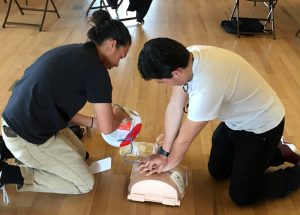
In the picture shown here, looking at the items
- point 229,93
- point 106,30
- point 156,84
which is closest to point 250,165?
point 229,93

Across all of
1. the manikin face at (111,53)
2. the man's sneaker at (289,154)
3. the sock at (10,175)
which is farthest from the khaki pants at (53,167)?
the man's sneaker at (289,154)

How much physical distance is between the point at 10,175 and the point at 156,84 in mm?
1463

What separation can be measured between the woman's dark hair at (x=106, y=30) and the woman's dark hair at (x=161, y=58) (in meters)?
0.27

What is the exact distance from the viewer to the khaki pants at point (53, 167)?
5.20ft

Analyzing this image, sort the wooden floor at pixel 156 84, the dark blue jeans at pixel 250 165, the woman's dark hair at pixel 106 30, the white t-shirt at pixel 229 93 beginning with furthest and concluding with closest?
the wooden floor at pixel 156 84 < the dark blue jeans at pixel 250 165 < the woman's dark hair at pixel 106 30 < the white t-shirt at pixel 229 93

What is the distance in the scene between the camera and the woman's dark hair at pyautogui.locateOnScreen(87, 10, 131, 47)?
4.63ft

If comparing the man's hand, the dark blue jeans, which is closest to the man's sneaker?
the dark blue jeans

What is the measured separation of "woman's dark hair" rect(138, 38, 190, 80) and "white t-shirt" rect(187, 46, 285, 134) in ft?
0.44

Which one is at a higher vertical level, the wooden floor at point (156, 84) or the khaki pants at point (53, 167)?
the khaki pants at point (53, 167)

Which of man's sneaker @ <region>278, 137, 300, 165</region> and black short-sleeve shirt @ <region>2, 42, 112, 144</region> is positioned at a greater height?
black short-sleeve shirt @ <region>2, 42, 112, 144</region>

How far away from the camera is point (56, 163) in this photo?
1639mm

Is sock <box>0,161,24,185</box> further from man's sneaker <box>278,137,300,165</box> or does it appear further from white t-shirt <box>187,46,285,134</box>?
man's sneaker <box>278,137,300,165</box>

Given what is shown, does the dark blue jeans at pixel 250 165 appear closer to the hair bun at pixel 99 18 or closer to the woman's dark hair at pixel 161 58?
the woman's dark hair at pixel 161 58

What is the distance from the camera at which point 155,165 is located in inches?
63.9
